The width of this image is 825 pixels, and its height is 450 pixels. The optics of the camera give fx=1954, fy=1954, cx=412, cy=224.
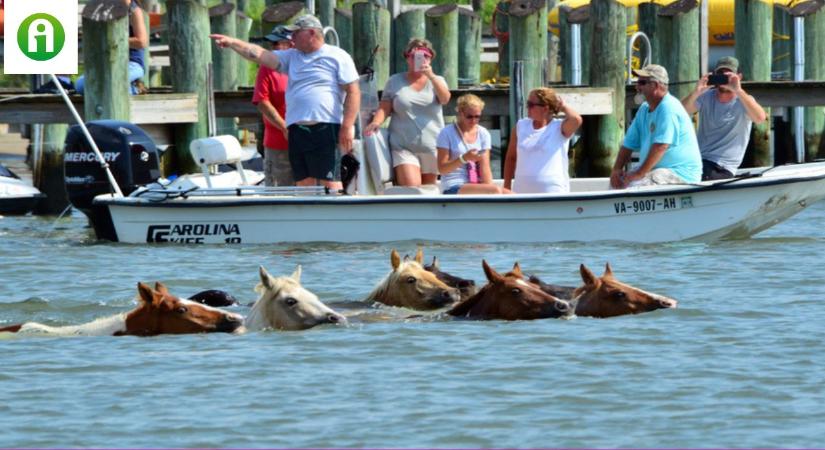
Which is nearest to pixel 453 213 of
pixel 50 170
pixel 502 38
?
pixel 50 170

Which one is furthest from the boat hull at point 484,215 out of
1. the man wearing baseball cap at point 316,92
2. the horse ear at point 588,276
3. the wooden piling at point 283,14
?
the wooden piling at point 283,14

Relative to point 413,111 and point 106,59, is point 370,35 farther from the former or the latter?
point 413,111

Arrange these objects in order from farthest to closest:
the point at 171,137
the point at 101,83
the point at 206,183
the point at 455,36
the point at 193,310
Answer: the point at 455,36 → the point at 171,137 → the point at 101,83 → the point at 206,183 → the point at 193,310

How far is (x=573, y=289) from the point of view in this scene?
11.8 m

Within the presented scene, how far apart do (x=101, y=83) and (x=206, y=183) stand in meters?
2.33

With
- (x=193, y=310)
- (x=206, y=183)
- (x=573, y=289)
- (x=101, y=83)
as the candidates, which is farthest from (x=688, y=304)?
(x=101, y=83)

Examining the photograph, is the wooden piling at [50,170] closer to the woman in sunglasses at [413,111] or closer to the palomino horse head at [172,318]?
the woman in sunglasses at [413,111]

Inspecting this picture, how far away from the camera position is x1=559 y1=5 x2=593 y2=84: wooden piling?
2476cm

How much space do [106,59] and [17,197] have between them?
9.63ft

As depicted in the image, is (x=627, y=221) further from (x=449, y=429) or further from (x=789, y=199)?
(x=449, y=429)

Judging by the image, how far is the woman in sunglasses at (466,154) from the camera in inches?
581

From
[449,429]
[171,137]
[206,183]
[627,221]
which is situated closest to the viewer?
[449,429]

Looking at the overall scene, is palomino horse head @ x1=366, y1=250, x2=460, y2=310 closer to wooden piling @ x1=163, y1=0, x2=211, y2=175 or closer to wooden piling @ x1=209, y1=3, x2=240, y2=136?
wooden piling @ x1=163, y1=0, x2=211, y2=175

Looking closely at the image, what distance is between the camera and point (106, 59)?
18.0 metres
